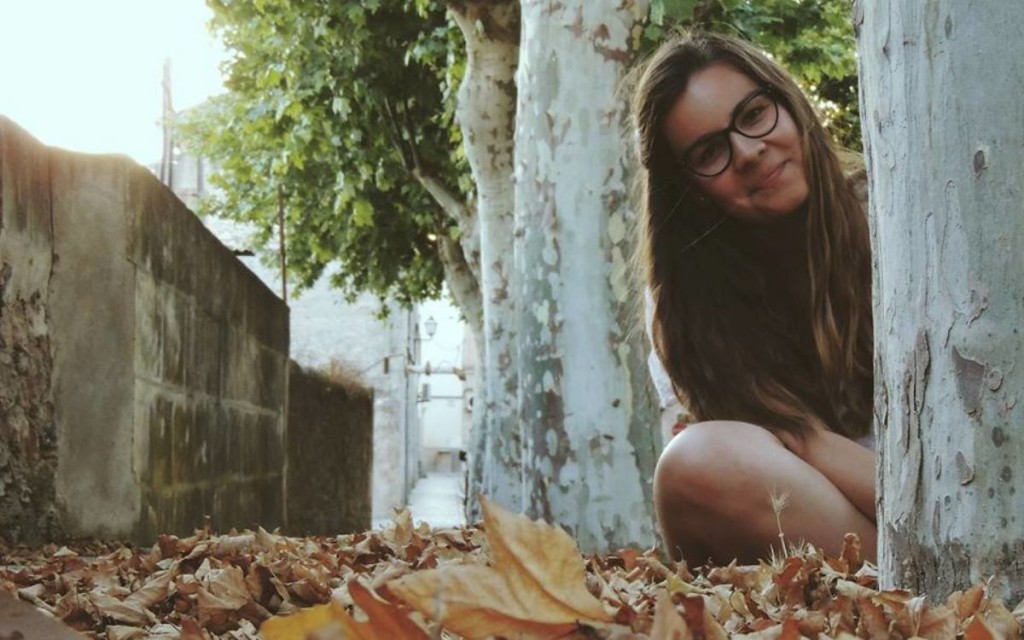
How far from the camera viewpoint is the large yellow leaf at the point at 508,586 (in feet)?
4.21

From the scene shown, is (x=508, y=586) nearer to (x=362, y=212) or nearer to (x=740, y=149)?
(x=740, y=149)

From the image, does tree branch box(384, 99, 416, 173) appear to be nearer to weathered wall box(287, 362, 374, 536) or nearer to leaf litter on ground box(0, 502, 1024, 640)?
weathered wall box(287, 362, 374, 536)

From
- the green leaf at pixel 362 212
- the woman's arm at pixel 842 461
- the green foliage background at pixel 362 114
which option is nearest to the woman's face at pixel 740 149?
the woman's arm at pixel 842 461

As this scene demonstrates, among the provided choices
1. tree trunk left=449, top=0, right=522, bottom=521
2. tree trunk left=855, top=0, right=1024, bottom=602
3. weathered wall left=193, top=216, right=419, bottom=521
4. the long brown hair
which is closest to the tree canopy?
tree trunk left=449, top=0, right=522, bottom=521

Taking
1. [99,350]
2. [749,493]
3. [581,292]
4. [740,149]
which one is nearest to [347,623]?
[749,493]

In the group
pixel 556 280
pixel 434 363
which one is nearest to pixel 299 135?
pixel 556 280

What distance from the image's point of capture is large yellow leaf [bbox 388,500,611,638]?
50.5 inches

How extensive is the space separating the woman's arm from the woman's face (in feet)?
2.17

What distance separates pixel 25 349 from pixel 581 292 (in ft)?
6.85

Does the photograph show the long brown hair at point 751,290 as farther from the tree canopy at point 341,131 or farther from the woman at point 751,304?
A: the tree canopy at point 341,131

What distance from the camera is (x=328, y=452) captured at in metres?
13.5

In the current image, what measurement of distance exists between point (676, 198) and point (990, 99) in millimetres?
1774

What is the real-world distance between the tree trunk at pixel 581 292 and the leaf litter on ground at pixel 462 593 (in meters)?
0.95

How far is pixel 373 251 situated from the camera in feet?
55.9
